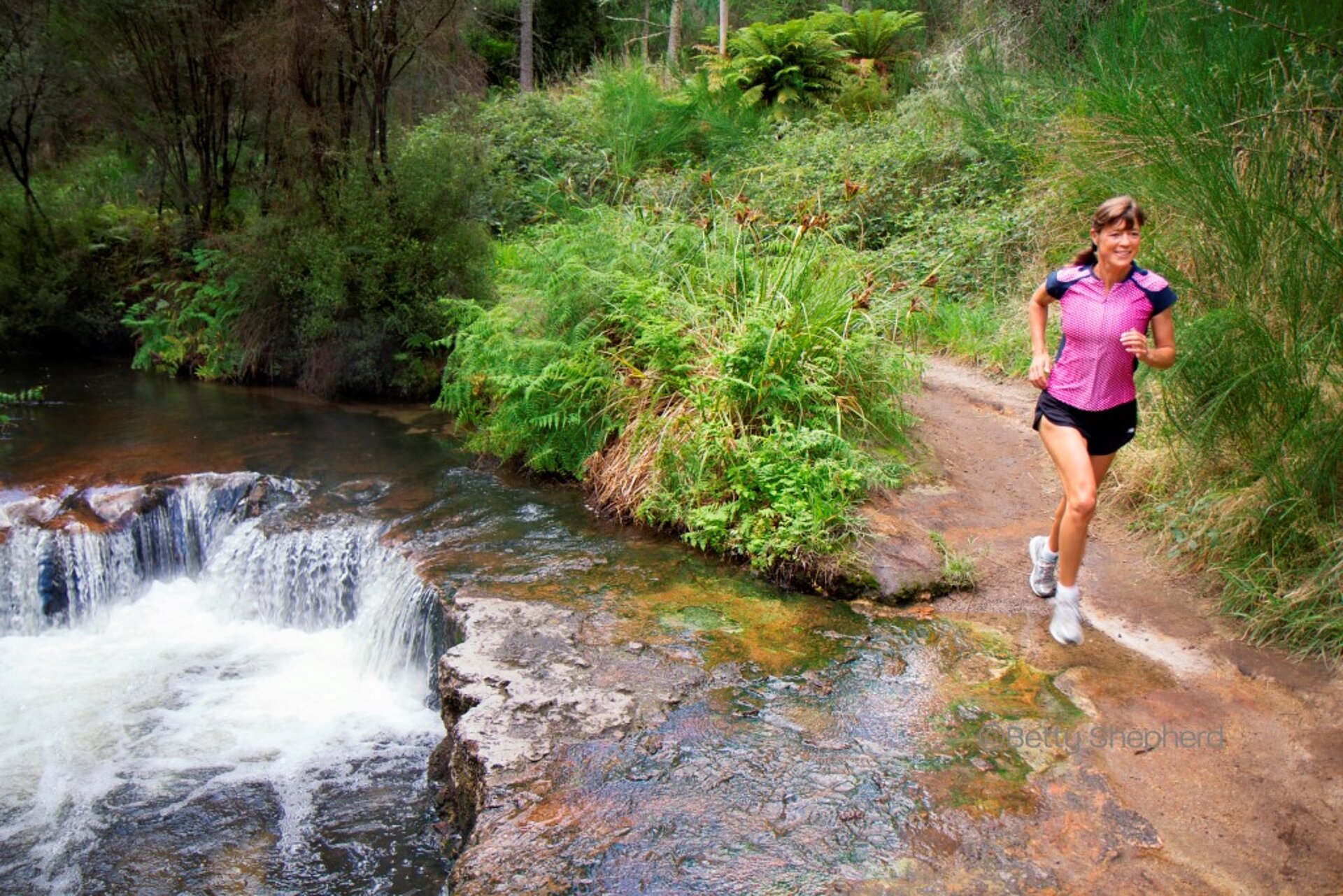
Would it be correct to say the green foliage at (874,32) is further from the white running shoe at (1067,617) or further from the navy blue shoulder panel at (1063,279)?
the white running shoe at (1067,617)

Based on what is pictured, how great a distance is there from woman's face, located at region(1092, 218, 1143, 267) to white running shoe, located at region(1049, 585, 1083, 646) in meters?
1.54

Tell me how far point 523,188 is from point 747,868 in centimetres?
1177

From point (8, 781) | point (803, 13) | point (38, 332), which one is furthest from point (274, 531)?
point (803, 13)

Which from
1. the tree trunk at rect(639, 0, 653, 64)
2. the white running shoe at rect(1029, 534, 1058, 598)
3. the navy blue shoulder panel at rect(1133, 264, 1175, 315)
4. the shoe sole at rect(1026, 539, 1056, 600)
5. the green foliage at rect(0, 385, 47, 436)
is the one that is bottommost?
the green foliage at rect(0, 385, 47, 436)

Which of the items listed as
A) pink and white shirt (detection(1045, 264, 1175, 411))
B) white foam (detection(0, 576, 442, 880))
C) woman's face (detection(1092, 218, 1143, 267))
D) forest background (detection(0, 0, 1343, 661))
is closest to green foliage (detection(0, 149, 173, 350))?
forest background (detection(0, 0, 1343, 661))

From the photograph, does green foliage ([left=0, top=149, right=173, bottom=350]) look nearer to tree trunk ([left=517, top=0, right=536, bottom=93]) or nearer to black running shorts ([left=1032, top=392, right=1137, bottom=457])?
tree trunk ([left=517, top=0, right=536, bottom=93])

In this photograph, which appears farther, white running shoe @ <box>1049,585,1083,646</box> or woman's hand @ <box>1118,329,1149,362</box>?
white running shoe @ <box>1049,585,1083,646</box>

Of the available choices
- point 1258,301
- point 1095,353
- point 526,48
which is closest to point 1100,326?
point 1095,353

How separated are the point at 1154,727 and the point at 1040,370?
1560mm

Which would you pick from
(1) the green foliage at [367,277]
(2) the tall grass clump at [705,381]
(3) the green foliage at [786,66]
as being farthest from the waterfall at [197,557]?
(3) the green foliage at [786,66]

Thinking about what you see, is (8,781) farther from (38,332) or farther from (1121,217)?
(38,332)

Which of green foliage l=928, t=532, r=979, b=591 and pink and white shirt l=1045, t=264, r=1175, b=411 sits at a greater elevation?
pink and white shirt l=1045, t=264, r=1175, b=411

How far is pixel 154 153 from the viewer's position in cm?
1266

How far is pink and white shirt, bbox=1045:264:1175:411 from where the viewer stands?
13.2 ft
